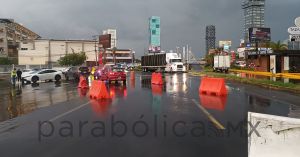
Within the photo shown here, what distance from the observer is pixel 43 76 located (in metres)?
40.9

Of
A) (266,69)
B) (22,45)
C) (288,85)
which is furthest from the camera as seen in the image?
(22,45)

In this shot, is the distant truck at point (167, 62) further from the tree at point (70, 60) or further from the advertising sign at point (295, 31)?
the tree at point (70, 60)

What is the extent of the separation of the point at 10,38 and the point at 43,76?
9285 cm

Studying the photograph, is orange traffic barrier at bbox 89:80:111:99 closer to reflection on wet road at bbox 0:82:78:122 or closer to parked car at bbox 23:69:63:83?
reflection on wet road at bbox 0:82:78:122

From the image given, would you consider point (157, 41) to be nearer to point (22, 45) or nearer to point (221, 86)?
point (22, 45)

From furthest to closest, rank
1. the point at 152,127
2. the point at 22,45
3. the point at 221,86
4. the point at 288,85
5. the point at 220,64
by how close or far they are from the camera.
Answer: the point at 22,45 < the point at 220,64 < the point at 288,85 < the point at 221,86 < the point at 152,127

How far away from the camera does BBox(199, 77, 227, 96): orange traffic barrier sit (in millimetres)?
18906

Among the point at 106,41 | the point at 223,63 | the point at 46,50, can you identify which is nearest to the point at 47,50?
the point at 46,50

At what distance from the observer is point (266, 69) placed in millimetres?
43281

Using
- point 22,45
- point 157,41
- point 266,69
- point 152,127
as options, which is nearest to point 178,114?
point 152,127

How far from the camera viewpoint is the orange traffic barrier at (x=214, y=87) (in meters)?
18.9

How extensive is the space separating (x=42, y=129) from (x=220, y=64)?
2199 inches

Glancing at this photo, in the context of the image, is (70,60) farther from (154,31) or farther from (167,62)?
(154,31)

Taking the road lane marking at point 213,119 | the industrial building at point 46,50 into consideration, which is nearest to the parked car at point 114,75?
the road lane marking at point 213,119
